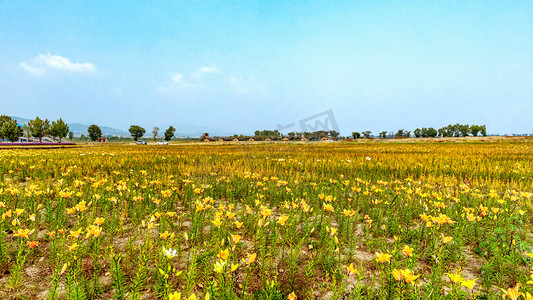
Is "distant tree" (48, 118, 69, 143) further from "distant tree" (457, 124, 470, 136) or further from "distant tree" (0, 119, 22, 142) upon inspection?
"distant tree" (457, 124, 470, 136)

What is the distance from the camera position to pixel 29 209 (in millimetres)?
3732

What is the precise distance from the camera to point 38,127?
79188 mm

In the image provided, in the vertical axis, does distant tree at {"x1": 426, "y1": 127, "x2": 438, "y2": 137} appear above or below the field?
above

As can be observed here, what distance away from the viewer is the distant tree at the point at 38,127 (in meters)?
78.5

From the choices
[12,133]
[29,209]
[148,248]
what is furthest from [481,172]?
[12,133]

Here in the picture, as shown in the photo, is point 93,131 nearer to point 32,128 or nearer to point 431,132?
point 32,128

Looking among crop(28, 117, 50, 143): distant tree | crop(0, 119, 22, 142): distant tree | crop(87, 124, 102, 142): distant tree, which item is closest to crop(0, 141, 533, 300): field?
crop(0, 119, 22, 142): distant tree

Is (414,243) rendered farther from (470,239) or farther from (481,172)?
(481,172)

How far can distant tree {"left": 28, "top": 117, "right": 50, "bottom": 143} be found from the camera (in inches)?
3091

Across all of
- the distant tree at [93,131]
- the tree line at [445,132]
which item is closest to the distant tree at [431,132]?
the tree line at [445,132]

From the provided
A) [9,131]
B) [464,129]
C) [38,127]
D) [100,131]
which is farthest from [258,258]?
[464,129]

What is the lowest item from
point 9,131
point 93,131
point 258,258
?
point 258,258

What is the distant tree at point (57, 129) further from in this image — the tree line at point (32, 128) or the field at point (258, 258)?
the field at point (258, 258)

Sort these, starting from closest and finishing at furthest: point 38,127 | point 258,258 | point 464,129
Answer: point 258,258, point 38,127, point 464,129
